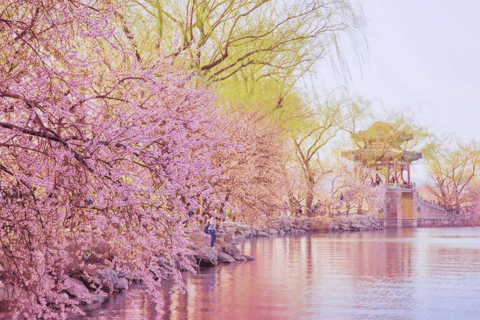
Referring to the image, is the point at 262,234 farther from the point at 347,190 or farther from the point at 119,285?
the point at 119,285

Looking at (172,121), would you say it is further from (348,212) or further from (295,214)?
(348,212)

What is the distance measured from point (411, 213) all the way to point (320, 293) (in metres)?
67.7

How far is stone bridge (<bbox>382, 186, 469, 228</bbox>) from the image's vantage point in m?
77.4

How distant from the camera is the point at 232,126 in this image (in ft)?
81.7

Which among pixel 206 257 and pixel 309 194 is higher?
pixel 309 194

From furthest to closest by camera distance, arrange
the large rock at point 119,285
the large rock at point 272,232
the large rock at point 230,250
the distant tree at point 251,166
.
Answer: the large rock at point 272,232 < the large rock at point 230,250 < the distant tree at point 251,166 < the large rock at point 119,285

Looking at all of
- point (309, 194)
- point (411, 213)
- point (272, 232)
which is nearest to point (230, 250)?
point (272, 232)

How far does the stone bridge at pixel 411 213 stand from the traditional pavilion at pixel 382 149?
2.41 m

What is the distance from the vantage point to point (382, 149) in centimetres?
6969

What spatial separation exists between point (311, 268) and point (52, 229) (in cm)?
1671

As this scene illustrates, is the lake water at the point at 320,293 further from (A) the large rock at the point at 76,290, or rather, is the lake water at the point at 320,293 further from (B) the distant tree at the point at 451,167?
(B) the distant tree at the point at 451,167

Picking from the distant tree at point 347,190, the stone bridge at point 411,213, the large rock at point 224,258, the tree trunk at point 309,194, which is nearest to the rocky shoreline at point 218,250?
the large rock at point 224,258

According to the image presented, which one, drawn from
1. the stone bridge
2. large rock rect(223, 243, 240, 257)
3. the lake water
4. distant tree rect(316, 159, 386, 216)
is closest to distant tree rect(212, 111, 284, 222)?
large rock rect(223, 243, 240, 257)

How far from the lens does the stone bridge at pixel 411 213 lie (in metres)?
77.4
